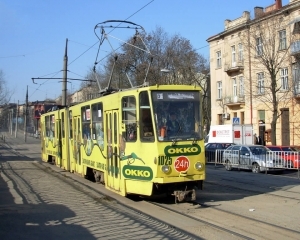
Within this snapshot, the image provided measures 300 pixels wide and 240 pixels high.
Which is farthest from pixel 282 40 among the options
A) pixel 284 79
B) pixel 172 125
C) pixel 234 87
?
pixel 172 125

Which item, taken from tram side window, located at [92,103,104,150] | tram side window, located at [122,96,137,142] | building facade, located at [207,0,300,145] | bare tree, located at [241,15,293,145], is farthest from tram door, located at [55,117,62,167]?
bare tree, located at [241,15,293,145]

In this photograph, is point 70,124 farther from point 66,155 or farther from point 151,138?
point 151,138

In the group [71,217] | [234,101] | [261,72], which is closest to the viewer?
[71,217]

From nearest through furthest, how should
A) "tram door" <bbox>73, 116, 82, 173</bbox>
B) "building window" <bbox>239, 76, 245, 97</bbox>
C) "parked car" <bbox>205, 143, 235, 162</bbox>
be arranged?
1. "tram door" <bbox>73, 116, 82, 173</bbox>
2. "parked car" <bbox>205, 143, 235, 162</bbox>
3. "building window" <bbox>239, 76, 245, 97</bbox>

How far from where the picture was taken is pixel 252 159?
22.7 metres

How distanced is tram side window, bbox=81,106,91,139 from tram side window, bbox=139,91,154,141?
15.9 ft

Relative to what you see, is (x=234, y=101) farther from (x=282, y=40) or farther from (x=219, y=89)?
(x=282, y=40)

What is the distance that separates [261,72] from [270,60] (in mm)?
5738

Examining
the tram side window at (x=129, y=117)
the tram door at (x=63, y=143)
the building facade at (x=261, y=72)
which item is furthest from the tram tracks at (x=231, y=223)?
the building facade at (x=261, y=72)

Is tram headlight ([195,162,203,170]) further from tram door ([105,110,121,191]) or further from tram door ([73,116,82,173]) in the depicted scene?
tram door ([73,116,82,173])

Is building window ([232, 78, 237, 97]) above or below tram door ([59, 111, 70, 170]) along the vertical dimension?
above

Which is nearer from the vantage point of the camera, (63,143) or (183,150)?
(183,150)

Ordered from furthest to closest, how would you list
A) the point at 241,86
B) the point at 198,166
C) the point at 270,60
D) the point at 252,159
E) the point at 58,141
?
the point at 241,86 < the point at 270,60 < the point at 58,141 < the point at 252,159 < the point at 198,166

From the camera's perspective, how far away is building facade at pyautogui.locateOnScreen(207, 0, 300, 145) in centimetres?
3631
